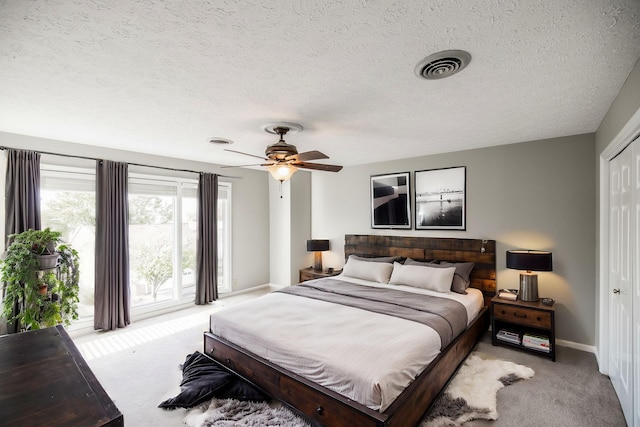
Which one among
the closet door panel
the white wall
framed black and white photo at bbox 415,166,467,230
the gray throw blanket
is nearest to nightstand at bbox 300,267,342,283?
the white wall

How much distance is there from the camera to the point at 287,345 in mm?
2334

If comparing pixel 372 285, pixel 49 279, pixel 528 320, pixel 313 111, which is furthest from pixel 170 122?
pixel 528 320

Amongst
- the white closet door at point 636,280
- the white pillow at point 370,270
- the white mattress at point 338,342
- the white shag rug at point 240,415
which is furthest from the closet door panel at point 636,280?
the white pillow at point 370,270

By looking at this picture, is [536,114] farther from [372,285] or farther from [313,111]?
[372,285]

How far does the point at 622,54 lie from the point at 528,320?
2.68 m

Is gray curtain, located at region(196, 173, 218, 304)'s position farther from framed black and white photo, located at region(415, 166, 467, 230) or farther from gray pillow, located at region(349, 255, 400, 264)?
framed black and white photo, located at region(415, 166, 467, 230)

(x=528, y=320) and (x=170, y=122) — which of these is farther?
(x=528, y=320)

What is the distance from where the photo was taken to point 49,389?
118 centimetres

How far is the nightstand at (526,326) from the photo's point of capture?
123 inches

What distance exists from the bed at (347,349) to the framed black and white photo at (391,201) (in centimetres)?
121

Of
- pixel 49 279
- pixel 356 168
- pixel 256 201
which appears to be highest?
pixel 356 168

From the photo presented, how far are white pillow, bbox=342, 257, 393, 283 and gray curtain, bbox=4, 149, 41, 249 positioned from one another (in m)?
4.04

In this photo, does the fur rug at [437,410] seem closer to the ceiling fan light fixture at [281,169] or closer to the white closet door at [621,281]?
the white closet door at [621,281]

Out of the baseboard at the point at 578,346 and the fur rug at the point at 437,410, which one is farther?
the baseboard at the point at 578,346
